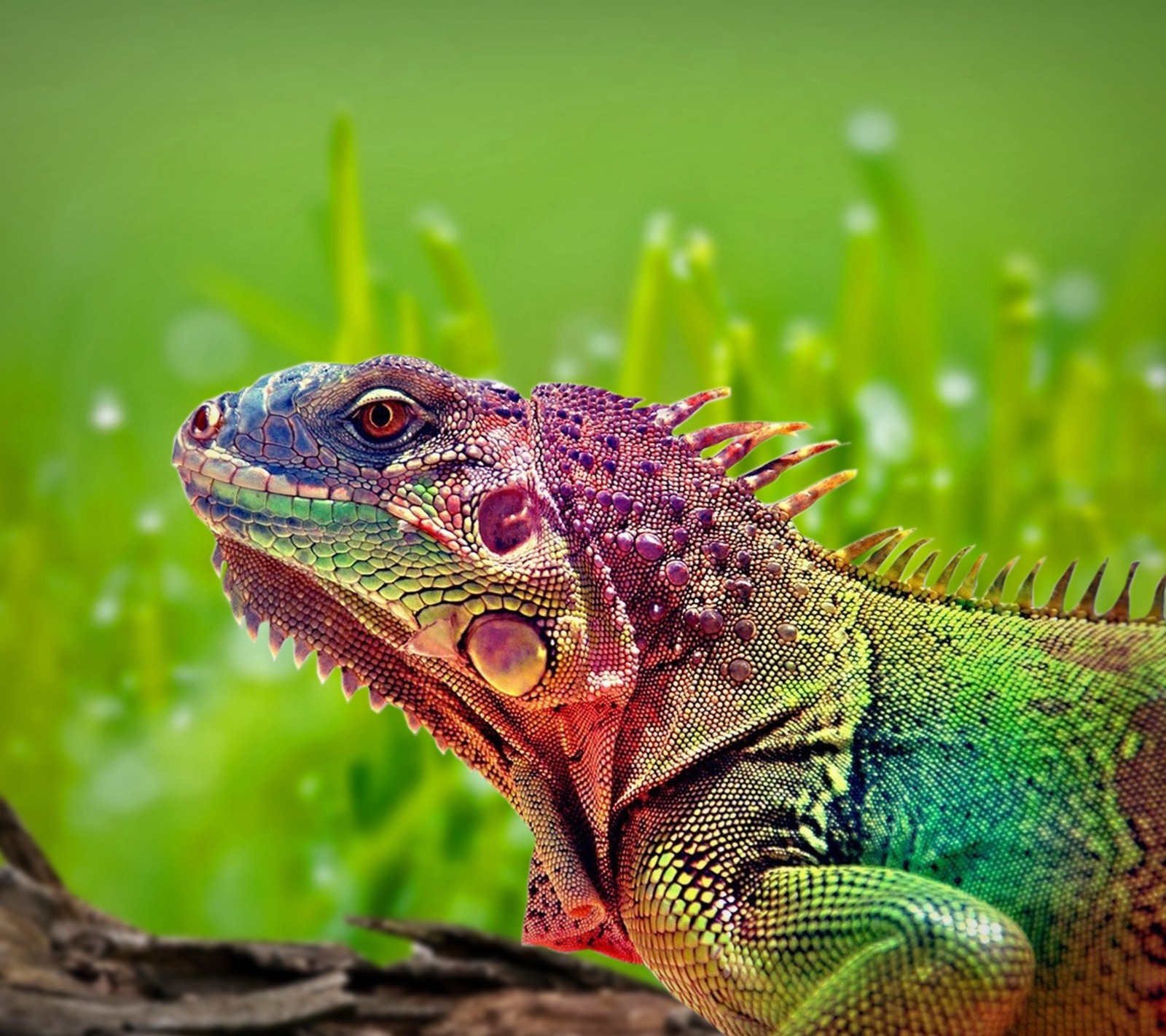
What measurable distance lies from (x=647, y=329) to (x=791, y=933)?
3.02 meters

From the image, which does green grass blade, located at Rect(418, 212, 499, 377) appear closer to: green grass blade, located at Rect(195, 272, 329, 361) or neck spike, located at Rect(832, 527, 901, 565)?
green grass blade, located at Rect(195, 272, 329, 361)

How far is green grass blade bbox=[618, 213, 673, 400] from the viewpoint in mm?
4680

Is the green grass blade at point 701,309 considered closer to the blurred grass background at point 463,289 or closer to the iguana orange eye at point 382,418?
the blurred grass background at point 463,289

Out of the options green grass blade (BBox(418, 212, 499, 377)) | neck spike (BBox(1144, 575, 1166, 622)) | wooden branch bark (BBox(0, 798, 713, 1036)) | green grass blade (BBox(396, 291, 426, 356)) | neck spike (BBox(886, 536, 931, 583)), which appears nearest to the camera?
neck spike (BBox(1144, 575, 1166, 622))

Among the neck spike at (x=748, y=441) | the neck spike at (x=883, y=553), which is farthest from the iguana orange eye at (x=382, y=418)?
the neck spike at (x=883, y=553)

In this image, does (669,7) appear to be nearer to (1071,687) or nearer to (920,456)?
(920,456)

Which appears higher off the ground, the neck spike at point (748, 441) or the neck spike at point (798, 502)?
the neck spike at point (748, 441)

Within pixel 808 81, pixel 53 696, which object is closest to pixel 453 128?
pixel 808 81

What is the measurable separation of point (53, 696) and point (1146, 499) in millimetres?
4950

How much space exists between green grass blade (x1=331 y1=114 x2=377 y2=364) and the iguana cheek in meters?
2.60

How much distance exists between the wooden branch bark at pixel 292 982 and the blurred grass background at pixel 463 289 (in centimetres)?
85

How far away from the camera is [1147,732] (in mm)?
2229

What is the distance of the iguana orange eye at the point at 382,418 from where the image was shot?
2.38 metres

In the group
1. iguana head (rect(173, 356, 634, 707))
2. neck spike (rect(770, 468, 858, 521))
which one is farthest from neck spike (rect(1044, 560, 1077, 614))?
iguana head (rect(173, 356, 634, 707))
